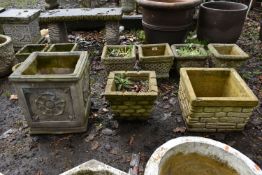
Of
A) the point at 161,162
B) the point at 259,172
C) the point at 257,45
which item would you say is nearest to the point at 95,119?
the point at 161,162

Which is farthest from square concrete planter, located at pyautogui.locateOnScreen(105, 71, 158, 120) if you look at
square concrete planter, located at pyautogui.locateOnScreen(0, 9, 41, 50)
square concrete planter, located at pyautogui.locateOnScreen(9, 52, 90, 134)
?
square concrete planter, located at pyautogui.locateOnScreen(0, 9, 41, 50)

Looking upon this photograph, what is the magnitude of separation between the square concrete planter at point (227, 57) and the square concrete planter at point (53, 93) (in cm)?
223

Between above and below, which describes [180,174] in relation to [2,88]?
above

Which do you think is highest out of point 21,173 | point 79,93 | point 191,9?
point 191,9

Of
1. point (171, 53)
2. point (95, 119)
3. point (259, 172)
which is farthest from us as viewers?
point (171, 53)

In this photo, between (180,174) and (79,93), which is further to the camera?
(79,93)

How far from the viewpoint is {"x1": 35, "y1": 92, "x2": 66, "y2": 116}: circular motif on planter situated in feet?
9.62

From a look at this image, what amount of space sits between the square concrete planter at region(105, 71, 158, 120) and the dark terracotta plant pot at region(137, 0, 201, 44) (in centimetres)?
173

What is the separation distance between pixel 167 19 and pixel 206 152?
3267 millimetres

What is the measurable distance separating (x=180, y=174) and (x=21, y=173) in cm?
178

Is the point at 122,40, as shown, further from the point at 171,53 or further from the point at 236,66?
the point at 236,66

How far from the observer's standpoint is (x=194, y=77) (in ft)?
11.5

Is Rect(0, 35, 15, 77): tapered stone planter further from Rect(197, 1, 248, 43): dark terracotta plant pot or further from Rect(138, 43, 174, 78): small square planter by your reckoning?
Rect(197, 1, 248, 43): dark terracotta plant pot

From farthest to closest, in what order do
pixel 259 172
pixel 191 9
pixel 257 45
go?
pixel 257 45
pixel 191 9
pixel 259 172
